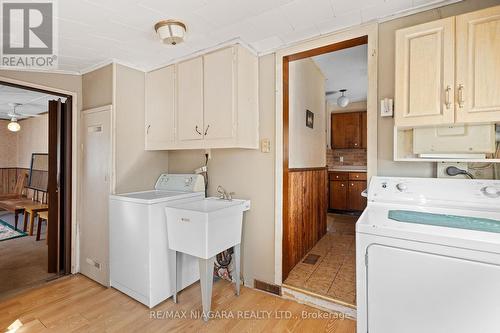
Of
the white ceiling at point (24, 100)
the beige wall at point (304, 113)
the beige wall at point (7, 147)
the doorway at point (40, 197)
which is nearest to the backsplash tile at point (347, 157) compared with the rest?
the beige wall at point (304, 113)

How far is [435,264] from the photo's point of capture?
111cm

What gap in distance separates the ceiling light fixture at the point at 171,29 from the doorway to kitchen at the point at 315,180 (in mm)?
893

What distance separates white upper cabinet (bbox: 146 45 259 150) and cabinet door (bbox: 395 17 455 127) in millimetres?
1136

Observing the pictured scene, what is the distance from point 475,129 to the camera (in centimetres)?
140

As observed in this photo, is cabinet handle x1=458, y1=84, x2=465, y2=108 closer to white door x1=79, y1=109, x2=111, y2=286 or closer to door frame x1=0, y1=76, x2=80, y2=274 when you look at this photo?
white door x1=79, y1=109, x2=111, y2=286

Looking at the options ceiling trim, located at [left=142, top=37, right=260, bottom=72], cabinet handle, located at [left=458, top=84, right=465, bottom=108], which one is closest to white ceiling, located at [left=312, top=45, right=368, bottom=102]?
ceiling trim, located at [left=142, top=37, right=260, bottom=72]

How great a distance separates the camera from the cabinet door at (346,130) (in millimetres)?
5102

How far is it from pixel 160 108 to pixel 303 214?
195 centimetres

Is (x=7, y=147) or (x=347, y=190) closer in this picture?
(x=347, y=190)

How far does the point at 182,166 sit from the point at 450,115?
2.43 metres

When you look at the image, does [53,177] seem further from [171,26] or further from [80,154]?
[171,26]

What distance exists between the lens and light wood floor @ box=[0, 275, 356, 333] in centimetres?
179

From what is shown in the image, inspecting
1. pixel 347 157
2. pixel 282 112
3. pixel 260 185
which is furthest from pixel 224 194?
pixel 347 157

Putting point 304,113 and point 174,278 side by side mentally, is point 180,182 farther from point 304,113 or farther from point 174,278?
point 304,113
